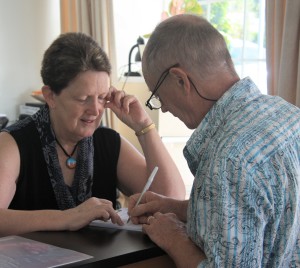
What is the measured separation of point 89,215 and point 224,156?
540 mm

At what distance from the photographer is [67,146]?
1833mm

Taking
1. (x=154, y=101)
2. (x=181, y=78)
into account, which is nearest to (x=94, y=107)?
(x=154, y=101)

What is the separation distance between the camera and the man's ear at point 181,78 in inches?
44.9

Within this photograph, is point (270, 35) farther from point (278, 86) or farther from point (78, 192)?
point (78, 192)

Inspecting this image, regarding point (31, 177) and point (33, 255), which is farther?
point (31, 177)

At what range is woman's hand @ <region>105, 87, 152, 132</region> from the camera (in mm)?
1923

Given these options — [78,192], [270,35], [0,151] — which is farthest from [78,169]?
[270,35]

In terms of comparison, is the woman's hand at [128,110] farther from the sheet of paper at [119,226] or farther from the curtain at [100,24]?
the curtain at [100,24]

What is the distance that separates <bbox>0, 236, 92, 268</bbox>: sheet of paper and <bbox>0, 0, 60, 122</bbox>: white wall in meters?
3.11

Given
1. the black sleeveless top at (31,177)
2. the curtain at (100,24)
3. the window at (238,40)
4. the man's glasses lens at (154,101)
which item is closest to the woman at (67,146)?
the black sleeveless top at (31,177)

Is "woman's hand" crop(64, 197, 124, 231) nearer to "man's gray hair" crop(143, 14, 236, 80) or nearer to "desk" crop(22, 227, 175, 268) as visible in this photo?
"desk" crop(22, 227, 175, 268)

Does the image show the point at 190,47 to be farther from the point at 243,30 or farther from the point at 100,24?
the point at 100,24

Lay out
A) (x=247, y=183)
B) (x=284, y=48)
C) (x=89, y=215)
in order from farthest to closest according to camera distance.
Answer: (x=284, y=48) → (x=89, y=215) → (x=247, y=183)

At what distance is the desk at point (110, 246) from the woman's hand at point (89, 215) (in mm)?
24
